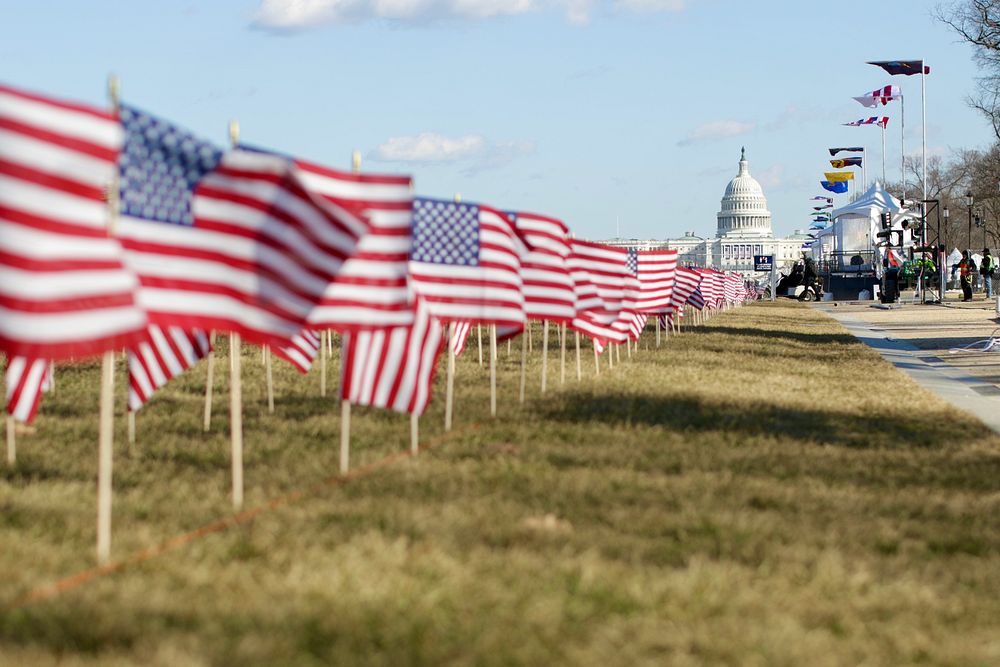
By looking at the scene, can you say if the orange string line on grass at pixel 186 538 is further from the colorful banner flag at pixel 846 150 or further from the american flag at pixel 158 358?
the colorful banner flag at pixel 846 150

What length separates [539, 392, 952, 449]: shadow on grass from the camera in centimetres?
1205

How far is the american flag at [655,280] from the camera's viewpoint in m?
24.0

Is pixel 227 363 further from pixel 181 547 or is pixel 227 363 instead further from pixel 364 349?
pixel 181 547

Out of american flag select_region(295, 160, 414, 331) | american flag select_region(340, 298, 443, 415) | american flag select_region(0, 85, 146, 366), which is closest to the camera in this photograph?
american flag select_region(0, 85, 146, 366)

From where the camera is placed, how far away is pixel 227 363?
2070 centimetres

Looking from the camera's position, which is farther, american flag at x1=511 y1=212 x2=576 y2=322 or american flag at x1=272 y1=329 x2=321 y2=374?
american flag at x1=511 y1=212 x2=576 y2=322

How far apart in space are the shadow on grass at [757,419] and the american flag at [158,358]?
11.2 feet

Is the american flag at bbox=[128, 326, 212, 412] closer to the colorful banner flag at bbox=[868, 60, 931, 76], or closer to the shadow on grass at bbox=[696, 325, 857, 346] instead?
the shadow on grass at bbox=[696, 325, 857, 346]

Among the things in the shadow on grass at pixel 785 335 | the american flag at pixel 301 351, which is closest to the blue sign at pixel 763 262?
the shadow on grass at pixel 785 335

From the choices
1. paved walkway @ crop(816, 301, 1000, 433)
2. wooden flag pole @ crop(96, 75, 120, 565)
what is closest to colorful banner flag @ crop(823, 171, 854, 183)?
paved walkway @ crop(816, 301, 1000, 433)

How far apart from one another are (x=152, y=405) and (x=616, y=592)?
27.2 feet

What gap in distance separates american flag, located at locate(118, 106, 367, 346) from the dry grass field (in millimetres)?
1052

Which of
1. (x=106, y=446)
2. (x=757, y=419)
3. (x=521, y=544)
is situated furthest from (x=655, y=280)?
(x=106, y=446)

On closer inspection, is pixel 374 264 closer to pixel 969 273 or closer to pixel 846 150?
pixel 969 273
